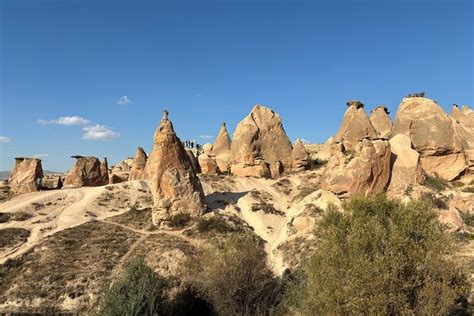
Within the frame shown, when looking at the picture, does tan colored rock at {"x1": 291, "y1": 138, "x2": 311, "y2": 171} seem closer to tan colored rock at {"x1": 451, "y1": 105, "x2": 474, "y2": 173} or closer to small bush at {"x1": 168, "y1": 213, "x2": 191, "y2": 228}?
tan colored rock at {"x1": 451, "y1": 105, "x2": 474, "y2": 173}

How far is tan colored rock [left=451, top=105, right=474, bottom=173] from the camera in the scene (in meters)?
37.6

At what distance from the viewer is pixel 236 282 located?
19859 mm

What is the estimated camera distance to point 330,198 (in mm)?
30062

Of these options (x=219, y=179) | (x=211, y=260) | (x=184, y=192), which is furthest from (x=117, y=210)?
(x=211, y=260)

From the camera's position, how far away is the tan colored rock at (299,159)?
158ft

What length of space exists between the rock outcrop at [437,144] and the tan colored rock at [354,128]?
7182 millimetres

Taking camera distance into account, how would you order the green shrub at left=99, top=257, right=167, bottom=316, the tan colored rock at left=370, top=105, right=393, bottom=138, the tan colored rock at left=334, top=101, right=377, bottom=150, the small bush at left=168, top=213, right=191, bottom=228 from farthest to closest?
the tan colored rock at left=370, top=105, right=393, bottom=138 < the tan colored rock at left=334, top=101, right=377, bottom=150 < the small bush at left=168, top=213, right=191, bottom=228 < the green shrub at left=99, top=257, right=167, bottom=316

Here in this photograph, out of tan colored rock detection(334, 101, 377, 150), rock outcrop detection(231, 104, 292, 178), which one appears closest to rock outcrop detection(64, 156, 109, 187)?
rock outcrop detection(231, 104, 292, 178)

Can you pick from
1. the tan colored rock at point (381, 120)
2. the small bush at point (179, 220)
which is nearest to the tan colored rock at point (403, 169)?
the small bush at point (179, 220)

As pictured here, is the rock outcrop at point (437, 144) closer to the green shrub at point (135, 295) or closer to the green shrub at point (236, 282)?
the green shrub at point (236, 282)

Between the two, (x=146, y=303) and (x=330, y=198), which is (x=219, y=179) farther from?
(x=146, y=303)

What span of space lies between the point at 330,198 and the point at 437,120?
15.9m

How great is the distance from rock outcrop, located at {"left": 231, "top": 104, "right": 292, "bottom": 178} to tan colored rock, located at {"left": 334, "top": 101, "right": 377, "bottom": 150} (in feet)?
23.1

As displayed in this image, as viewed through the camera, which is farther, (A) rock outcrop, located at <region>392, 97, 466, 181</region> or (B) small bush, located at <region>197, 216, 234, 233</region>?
(A) rock outcrop, located at <region>392, 97, 466, 181</region>
